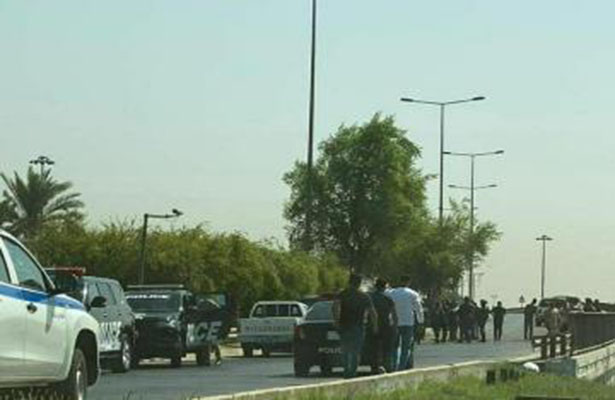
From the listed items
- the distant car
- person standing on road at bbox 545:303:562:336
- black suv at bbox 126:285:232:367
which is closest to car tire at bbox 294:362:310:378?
the distant car

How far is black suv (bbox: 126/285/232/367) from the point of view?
36.2 metres

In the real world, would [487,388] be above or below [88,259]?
below

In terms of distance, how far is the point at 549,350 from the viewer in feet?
123

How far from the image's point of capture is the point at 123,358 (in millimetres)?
32594

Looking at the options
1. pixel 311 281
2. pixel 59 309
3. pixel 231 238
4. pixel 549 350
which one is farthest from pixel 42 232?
pixel 59 309

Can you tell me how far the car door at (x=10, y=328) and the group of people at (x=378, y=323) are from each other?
33.4ft

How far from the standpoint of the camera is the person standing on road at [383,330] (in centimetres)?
2533

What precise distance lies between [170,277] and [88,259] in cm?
351

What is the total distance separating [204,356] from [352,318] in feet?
48.0

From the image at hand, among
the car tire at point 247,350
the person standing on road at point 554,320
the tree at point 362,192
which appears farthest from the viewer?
the tree at point 362,192

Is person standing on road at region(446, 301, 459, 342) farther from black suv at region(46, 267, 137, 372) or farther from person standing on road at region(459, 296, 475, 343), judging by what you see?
black suv at region(46, 267, 137, 372)

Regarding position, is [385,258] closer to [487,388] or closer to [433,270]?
[433,270]

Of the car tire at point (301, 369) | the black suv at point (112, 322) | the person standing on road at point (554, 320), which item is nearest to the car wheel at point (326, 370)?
the car tire at point (301, 369)

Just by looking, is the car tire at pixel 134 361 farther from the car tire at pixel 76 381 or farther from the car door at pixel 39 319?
the car door at pixel 39 319
